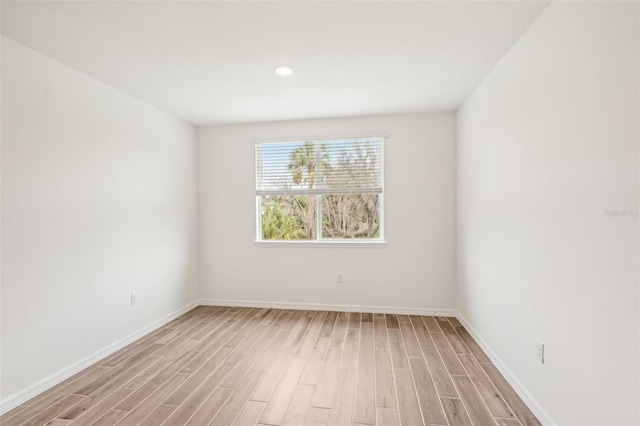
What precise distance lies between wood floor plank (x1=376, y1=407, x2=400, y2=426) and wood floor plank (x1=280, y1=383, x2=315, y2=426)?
0.45m

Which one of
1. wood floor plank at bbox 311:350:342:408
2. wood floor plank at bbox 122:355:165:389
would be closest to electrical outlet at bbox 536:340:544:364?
wood floor plank at bbox 311:350:342:408

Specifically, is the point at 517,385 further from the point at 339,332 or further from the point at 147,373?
the point at 147,373

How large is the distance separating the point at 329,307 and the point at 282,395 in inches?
71.2

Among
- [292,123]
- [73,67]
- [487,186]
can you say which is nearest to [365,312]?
[487,186]

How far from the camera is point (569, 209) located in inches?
61.5

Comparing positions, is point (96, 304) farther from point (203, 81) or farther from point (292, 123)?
point (292, 123)

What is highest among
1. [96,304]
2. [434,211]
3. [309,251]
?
[434,211]

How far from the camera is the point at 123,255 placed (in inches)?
114

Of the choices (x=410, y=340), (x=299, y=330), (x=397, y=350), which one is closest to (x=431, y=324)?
(x=410, y=340)

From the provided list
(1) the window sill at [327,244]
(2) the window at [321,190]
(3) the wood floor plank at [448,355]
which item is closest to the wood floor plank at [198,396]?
(1) the window sill at [327,244]

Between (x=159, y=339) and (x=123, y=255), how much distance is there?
0.92 metres

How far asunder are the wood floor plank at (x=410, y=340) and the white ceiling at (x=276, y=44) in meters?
2.42

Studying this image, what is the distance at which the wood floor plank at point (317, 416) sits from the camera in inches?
70.7

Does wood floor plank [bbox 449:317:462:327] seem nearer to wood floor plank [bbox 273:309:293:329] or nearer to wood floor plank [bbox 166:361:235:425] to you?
wood floor plank [bbox 273:309:293:329]
